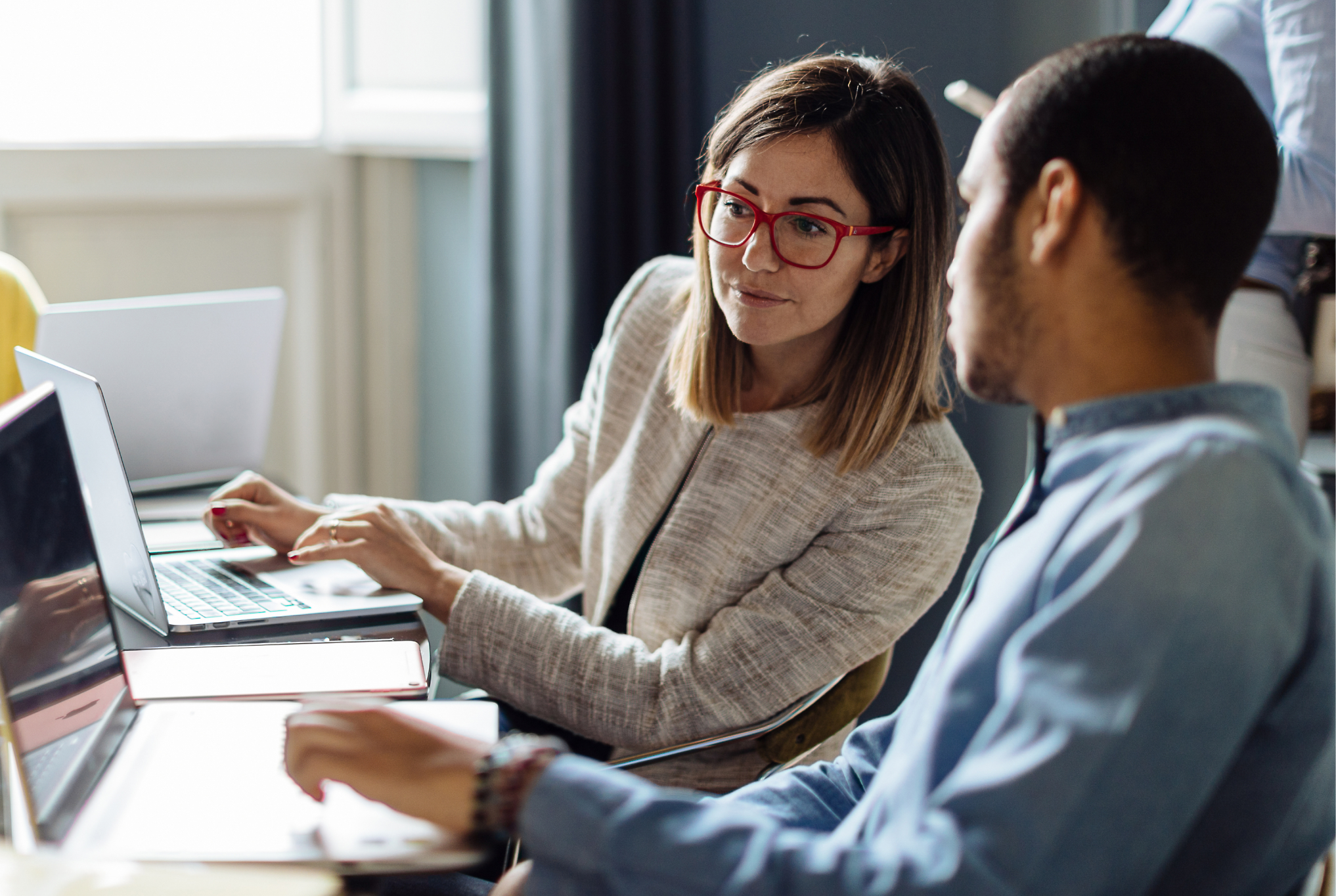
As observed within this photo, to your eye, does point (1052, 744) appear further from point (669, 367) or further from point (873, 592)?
point (669, 367)

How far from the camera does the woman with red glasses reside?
50.4 inches

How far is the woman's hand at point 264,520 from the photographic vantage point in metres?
1.48

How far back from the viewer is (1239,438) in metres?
0.67

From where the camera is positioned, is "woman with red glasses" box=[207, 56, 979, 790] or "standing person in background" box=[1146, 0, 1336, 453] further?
"standing person in background" box=[1146, 0, 1336, 453]

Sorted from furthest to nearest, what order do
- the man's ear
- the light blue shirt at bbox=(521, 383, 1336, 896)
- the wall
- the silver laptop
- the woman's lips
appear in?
the wall, the silver laptop, the woman's lips, the man's ear, the light blue shirt at bbox=(521, 383, 1336, 896)

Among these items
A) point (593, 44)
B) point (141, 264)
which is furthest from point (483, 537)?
point (141, 264)

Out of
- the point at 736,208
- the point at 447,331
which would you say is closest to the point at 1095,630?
the point at 736,208

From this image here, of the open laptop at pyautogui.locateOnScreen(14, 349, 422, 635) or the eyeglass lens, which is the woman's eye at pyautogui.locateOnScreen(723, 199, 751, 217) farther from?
the open laptop at pyautogui.locateOnScreen(14, 349, 422, 635)

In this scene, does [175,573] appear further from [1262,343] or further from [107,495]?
[1262,343]

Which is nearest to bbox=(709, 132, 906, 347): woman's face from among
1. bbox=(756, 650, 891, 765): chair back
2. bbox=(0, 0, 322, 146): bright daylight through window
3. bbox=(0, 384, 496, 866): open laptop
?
bbox=(756, 650, 891, 765): chair back

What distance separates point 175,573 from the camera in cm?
138

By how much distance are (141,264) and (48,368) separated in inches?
70.0

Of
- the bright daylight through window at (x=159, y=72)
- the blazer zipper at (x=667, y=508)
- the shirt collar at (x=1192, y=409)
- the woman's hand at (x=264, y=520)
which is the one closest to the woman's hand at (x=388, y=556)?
the woman's hand at (x=264, y=520)

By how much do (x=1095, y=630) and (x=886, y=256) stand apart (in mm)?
785
